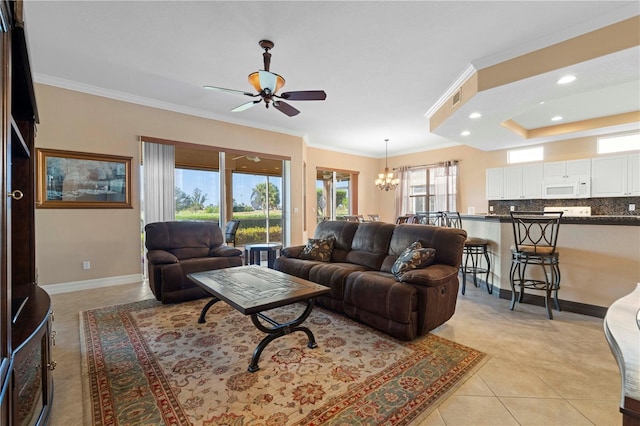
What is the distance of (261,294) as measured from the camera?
2.34 m

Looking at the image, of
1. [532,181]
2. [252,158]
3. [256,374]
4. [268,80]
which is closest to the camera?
[256,374]

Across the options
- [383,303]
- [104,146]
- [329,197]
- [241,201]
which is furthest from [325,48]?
[329,197]

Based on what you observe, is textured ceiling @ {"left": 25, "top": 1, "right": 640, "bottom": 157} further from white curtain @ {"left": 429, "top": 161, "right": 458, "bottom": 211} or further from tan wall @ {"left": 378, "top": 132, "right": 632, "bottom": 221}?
white curtain @ {"left": 429, "top": 161, "right": 458, "bottom": 211}

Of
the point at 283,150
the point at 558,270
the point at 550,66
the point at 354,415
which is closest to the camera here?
the point at 354,415

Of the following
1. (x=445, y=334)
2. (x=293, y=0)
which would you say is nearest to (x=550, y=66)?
(x=293, y=0)

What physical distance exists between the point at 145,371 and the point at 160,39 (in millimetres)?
3177

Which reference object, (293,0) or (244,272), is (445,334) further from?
(293,0)

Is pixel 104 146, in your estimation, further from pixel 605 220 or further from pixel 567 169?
pixel 567 169

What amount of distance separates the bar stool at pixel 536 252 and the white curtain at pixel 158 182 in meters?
5.55

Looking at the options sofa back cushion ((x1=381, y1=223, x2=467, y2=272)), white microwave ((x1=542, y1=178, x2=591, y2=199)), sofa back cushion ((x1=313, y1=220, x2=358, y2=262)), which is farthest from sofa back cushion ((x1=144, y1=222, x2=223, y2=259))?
white microwave ((x1=542, y1=178, x2=591, y2=199))

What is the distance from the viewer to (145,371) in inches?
82.2

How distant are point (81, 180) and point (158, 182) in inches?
46.8

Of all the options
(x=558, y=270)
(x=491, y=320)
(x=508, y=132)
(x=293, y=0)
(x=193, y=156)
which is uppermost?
(x=293, y=0)

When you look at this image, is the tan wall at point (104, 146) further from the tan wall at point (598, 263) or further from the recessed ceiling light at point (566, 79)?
the tan wall at point (598, 263)
